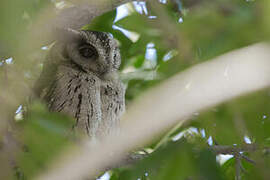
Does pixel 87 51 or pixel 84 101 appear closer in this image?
pixel 84 101

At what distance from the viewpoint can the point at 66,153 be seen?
28.6 inches

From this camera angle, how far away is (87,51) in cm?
211

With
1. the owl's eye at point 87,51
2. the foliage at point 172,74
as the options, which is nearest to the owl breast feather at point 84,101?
the owl's eye at point 87,51

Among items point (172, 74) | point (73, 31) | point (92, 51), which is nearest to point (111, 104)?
point (92, 51)

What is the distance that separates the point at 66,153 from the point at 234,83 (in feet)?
1.37

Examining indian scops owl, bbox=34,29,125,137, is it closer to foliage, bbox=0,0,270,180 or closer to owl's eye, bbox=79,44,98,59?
owl's eye, bbox=79,44,98,59

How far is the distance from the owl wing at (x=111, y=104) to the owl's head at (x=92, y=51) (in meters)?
0.10

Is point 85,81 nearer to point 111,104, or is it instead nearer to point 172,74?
point 111,104

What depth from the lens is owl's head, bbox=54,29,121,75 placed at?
6.66ft

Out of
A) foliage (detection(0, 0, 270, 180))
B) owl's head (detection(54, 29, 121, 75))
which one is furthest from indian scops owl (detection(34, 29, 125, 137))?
foliage (detection(0, 0, 270, 180))

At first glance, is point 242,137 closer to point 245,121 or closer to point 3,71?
point 245,121

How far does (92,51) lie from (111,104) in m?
0.35

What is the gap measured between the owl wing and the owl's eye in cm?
18

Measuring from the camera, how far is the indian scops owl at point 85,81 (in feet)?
6.14
